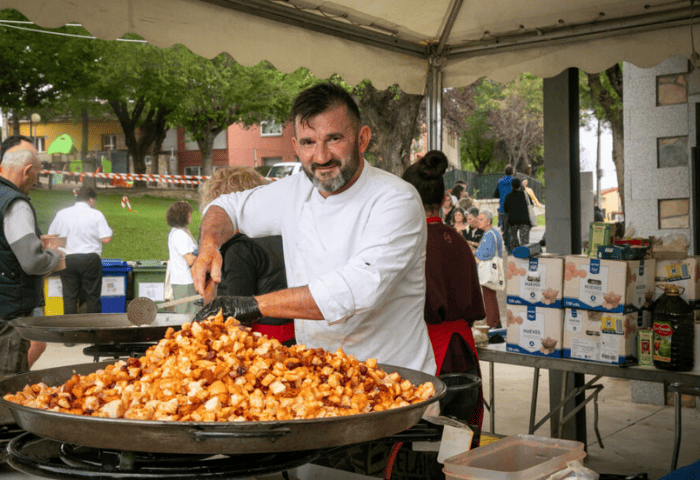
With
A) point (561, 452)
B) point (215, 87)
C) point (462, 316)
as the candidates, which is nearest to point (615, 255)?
point (462, 316)

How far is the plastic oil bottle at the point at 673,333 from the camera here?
322 centimetres

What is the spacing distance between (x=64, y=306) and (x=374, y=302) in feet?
25.6

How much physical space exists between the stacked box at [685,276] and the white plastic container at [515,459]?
2145 mm

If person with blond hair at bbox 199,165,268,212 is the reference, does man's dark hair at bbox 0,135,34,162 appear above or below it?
above

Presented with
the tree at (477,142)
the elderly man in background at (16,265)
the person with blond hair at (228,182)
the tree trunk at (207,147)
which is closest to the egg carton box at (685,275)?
the person with blond hair at (228,182)

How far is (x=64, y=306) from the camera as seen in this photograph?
8750mm

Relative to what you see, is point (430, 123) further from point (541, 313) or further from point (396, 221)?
point (396, 221)

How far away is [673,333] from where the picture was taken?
10.6 feet

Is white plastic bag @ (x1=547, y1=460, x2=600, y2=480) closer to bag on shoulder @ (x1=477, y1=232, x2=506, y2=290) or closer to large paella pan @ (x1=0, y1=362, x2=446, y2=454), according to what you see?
large paella pan @ (x1=0, y1=362, x2=446, y2=454)

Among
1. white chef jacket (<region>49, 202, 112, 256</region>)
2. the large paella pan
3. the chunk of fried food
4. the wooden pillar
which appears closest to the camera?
the large paella pan

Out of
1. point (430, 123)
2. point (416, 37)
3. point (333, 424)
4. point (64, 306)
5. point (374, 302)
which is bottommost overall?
point (64, 306)

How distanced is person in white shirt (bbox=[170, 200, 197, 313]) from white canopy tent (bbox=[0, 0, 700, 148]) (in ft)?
11.0

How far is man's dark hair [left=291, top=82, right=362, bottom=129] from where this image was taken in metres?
2.01

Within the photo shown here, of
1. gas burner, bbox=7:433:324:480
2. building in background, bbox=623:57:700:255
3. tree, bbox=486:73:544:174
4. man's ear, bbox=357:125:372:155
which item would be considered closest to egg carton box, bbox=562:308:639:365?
man's ear, bbox=357:125:372:155
